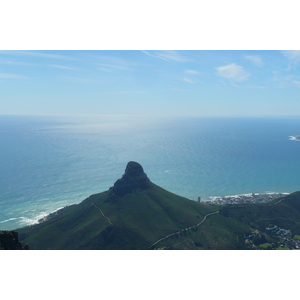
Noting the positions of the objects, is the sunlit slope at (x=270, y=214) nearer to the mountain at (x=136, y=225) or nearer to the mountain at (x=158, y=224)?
the mountain at (x=158, y=224)

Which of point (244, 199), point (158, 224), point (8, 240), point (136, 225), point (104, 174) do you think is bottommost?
point (244, 199)

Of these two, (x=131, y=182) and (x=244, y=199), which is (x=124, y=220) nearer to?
(x=131, y=182)

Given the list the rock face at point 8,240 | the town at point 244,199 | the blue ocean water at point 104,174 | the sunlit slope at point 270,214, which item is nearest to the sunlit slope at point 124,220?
the sunlit slope at point 270,214

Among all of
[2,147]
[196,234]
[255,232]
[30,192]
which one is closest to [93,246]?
[196,234]

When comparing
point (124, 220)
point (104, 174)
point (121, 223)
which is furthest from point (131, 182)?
point (104, 174)

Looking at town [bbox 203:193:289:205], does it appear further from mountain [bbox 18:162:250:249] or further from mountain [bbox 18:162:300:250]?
mountain [bbox 18:162:250:249]

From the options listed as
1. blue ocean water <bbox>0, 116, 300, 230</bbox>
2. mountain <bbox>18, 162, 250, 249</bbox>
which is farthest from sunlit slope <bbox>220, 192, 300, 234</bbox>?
blue ocean water <bbox>0, 116, 300, 230</bbox>

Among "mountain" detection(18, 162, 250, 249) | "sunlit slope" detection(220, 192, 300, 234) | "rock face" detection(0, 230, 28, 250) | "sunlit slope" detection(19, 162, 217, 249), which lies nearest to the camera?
"rock face" detection(0, 230, 28, 250)
